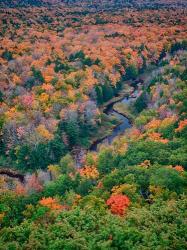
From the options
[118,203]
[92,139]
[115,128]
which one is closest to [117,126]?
[115,128]

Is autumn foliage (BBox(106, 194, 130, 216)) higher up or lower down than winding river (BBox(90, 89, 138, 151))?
higher up

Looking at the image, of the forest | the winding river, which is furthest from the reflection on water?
the forest

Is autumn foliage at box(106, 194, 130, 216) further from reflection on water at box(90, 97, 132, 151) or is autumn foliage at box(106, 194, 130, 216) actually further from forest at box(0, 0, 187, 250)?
reflection on water at box(90, 97, 132, 151)

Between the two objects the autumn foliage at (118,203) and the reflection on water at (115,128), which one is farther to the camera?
the reflection on water at (115,128)

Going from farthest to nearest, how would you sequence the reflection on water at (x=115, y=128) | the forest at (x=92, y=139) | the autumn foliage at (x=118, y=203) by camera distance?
the reflection on water at (x=115, y=128) → the autumn foliage at (x=118, y=203) → the forest at (x=92, y=139)

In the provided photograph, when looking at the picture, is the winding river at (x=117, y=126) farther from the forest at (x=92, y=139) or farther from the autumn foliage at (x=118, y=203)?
the autumn foliage at (x=118, y=203)

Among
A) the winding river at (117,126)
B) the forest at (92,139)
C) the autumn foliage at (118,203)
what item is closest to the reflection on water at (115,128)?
the winding river at (117,126)

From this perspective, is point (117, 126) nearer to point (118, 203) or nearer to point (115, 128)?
point (115, 128)

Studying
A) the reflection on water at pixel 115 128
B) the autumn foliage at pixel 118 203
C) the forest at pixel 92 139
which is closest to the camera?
the forest at pixel 92 139

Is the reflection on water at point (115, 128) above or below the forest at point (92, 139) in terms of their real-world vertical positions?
below

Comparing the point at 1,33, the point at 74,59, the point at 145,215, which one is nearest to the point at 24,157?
the point at 145,215
